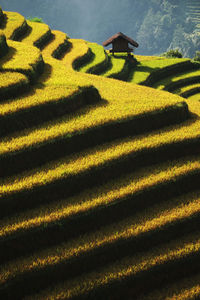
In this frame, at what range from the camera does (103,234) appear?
7.98 m

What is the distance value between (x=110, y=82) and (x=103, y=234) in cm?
1071

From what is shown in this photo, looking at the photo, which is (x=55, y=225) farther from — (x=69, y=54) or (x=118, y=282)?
(x=69, y=54)

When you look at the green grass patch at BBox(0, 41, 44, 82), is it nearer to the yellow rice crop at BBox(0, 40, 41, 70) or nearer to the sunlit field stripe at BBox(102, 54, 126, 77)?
the yellow rice crop at BBox(0, 40, 41, 70)

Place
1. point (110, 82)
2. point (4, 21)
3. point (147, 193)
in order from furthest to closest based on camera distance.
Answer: point (4, 21) < point (110, 82) < point (147, 193)

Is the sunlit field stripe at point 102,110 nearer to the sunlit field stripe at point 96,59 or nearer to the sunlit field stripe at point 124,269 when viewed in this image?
the sunlit field stripe at point 124,269

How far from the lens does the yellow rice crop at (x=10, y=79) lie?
35.4 feet

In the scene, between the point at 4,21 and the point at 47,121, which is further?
the point at 4,21

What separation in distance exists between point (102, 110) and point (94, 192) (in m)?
4.08

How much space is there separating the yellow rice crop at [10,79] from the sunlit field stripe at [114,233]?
7.24m

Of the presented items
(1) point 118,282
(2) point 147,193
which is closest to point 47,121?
(2) point 147,193

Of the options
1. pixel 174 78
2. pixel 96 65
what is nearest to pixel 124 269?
pixel 96 65

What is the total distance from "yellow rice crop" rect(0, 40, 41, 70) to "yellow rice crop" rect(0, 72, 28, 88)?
23.9 inches

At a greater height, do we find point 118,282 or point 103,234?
point 103,234

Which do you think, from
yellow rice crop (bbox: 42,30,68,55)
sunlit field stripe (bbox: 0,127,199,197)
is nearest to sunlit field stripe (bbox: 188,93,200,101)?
yellow rice crop (bbox: 42,30,68,55)
